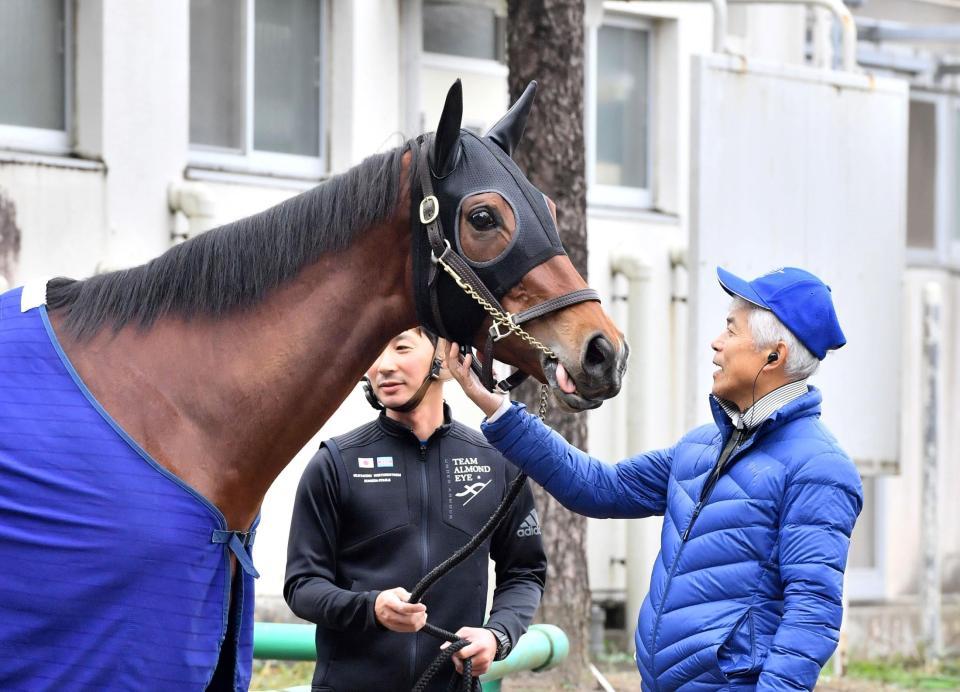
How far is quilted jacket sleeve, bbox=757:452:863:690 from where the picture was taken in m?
3.14

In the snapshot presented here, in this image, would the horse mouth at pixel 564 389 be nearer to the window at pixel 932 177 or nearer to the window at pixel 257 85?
the window at pixel 257 85

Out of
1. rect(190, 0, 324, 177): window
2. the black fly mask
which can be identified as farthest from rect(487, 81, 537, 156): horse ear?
rect(190, 0, 324, 177): window

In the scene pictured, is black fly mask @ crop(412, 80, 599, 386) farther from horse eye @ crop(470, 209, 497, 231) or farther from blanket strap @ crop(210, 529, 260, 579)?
blanket strap @ crop(210, 529, 260, 579)

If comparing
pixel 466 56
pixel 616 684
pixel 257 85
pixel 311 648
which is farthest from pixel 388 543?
pixel 466 56

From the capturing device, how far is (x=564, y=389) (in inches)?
124

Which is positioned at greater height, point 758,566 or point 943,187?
point 943,187

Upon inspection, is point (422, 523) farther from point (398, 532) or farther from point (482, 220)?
point (482, 220)

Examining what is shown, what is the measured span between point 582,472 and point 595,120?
6.10 m

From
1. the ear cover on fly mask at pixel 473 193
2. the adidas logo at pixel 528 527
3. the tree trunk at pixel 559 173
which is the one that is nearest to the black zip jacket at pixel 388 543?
the adidas logo at pixel 528 527

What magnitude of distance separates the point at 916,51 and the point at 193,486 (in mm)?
9113

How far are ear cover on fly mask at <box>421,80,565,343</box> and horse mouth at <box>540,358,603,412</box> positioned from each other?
202 millimetres

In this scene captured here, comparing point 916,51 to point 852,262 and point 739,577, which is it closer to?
point 852,262

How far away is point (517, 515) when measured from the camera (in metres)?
3.92

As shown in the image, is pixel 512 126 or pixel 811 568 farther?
pixel 512 126
